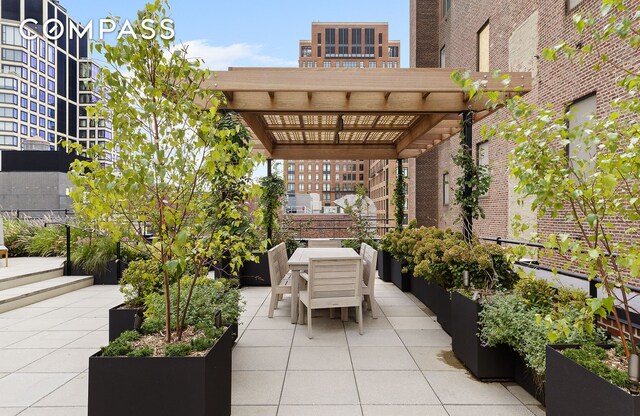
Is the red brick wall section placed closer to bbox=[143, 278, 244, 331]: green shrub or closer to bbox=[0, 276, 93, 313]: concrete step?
bbox=[143, 278, 244, 331]: green shrub

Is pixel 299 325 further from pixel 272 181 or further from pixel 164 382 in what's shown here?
pixel 272 181

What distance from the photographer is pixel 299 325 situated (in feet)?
15.1

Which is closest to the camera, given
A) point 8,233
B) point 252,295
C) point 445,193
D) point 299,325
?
point 299,325

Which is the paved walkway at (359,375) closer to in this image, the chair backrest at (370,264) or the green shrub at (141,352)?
the chair backrest at (370,264)

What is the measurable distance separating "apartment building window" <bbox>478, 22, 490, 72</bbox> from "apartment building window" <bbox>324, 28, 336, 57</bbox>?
6123 cm

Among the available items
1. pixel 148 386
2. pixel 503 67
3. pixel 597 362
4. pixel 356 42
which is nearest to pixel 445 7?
pixel 503 67

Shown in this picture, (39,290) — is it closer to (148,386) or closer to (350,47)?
(148,386)

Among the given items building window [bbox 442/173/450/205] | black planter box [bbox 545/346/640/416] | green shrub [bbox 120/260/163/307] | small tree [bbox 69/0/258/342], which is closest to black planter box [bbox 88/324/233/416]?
small tree [bbox 69/0/258/342]

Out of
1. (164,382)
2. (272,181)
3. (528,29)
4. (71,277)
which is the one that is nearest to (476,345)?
(164,382)

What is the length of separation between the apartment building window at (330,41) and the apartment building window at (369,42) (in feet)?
19.7

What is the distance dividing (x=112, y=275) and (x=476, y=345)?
22.7ft

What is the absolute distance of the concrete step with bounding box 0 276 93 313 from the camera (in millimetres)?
5391

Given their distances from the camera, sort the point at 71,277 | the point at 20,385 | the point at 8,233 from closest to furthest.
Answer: the point at 20,385, the point at 71,277, the point at 8,233

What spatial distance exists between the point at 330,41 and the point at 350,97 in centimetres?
7096
